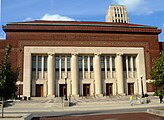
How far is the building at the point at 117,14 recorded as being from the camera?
99.5 m

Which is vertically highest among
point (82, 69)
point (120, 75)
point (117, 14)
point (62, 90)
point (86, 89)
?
point (117, 14)

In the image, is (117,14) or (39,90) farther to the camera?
(117,14)

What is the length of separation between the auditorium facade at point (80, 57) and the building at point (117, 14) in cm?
5572

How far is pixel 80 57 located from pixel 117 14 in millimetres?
62584

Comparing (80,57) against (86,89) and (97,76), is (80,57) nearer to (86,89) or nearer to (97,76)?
(97,76)

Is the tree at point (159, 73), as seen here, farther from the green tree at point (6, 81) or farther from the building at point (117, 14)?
the building at point (117, 14)

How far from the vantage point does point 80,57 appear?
43625 millimetres

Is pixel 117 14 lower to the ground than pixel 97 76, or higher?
higher

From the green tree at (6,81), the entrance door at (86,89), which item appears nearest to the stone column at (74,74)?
the entrance door at (86,89)

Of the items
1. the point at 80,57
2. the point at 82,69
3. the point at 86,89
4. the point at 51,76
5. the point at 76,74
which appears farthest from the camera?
the point at 80,57

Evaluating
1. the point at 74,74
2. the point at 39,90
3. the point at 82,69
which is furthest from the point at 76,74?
the point at 39,90

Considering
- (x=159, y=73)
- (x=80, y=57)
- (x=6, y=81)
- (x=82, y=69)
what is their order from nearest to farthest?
1. (x=6, y=81)
2. (x=159, y=73)
3. (x=82, y=69)
4. (x=80, y=57)

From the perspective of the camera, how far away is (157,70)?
18.7 metres

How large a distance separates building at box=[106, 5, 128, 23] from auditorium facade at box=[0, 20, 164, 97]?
183 ft
